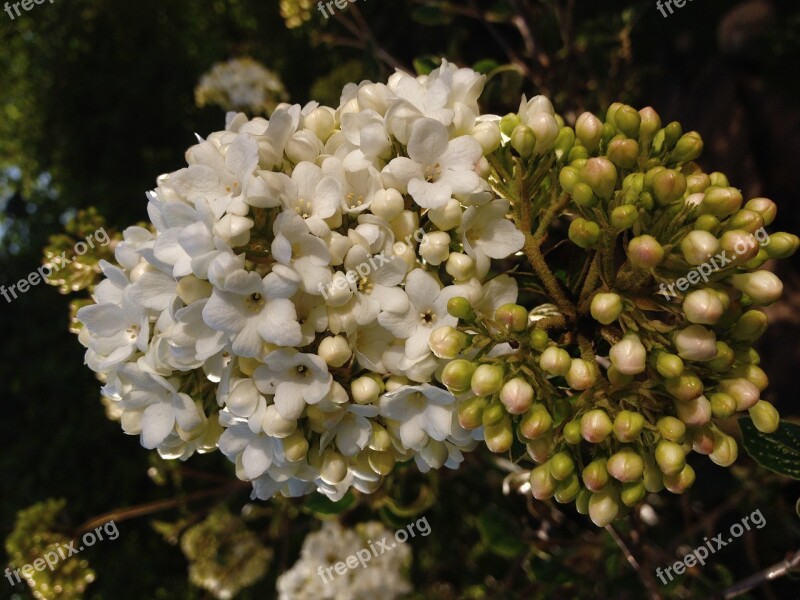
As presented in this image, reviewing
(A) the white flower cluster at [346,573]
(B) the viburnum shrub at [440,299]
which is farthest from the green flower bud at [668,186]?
(A) the white flower cluster at [346,573]

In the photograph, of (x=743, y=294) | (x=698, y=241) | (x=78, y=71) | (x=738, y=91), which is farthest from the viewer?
(x=78, y=71)

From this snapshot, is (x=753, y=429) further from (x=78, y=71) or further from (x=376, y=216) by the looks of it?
(x=78, y=71)

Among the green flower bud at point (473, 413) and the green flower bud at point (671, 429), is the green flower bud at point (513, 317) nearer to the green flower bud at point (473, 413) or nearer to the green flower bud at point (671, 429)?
the green flower bud at point (473, 413)

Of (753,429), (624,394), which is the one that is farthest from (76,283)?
(753,429)

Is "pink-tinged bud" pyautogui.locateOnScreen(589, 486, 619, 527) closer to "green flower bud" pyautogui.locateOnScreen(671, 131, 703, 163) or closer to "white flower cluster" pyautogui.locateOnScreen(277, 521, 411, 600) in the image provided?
"green flower bud" pyautogui.locateOnScreen(671, 131, 703, 163)

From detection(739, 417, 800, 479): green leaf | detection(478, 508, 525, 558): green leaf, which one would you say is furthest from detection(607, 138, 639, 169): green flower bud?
detection(478, 508, 525, 558): green leaf

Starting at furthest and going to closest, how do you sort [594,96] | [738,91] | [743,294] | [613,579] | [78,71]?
1. [78,71]
2. [738,91]
3. [594,96]
4. [613,579]
5. [743,294]
